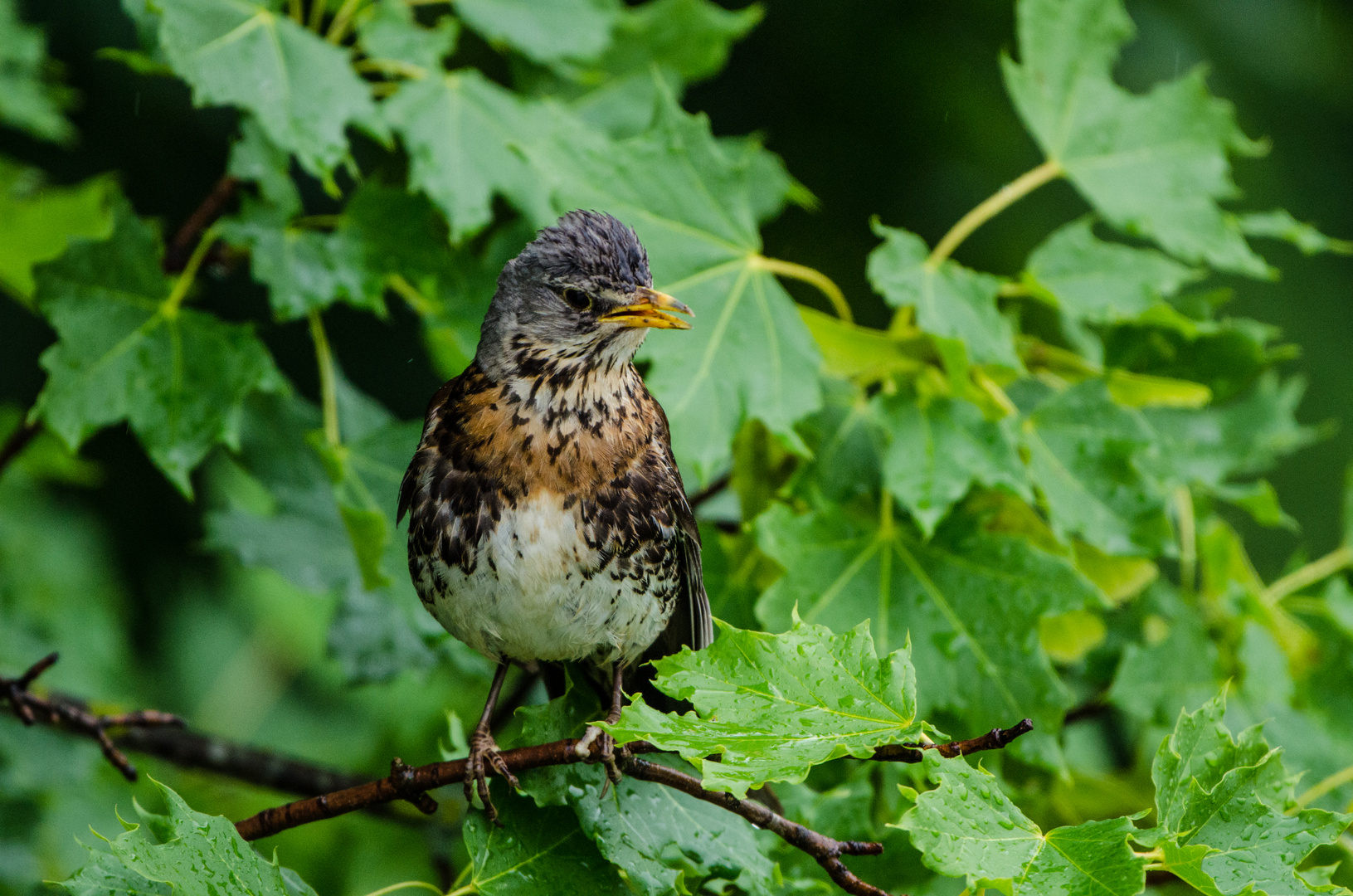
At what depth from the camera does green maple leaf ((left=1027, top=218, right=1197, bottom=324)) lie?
219 centimetres

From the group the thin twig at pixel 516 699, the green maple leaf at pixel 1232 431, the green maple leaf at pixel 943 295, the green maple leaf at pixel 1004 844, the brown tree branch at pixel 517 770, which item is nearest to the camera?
the green maple leaf at pixel 1004 844

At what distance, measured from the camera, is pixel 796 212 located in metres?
4.22

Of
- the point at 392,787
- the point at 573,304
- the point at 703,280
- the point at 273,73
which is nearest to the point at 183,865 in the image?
the point at 392,787

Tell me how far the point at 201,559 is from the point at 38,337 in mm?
1006

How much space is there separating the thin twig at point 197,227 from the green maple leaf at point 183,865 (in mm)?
1206

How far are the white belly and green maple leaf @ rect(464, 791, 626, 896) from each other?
0.20 meters

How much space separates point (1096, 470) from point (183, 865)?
1.52 m

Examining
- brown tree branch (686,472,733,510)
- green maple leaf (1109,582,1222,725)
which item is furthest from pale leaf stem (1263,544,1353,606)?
brown tree branch (686,472,733,510)

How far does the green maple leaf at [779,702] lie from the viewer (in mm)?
1130

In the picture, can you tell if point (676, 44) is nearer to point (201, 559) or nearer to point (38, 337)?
point (38, 337)

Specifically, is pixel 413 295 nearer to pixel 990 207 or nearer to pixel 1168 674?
pixel 990 207

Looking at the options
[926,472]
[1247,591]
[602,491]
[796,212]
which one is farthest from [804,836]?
[796,212]

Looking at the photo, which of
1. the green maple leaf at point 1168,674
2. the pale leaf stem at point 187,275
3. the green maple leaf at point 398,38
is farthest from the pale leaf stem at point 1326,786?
the pale leaf stem at point 187,275

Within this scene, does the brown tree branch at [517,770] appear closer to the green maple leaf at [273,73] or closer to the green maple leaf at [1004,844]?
the green maple leaf at [1004,844]
